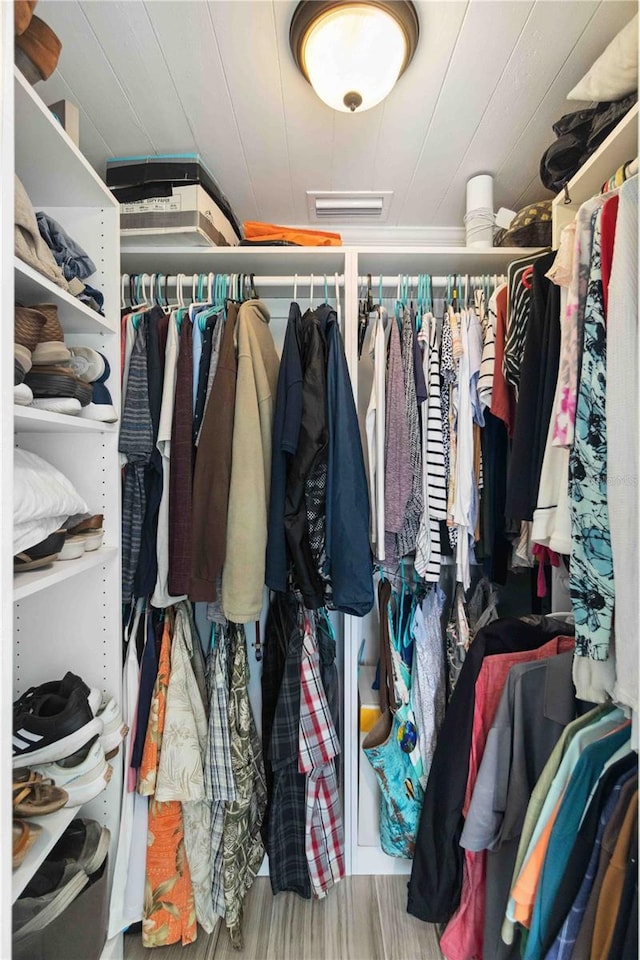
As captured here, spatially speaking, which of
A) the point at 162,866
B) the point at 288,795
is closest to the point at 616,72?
the point at 288,795

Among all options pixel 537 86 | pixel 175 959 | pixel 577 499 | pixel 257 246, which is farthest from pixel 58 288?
pixel 175 959

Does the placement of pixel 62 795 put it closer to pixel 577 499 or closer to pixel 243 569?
pixel 243 569

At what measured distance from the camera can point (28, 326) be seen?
0.78m

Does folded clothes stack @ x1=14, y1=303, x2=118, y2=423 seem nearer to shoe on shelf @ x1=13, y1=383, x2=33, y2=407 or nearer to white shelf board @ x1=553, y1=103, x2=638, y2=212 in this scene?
shoe on shelf @ x1=13, y1=383, x2=33, y2=407

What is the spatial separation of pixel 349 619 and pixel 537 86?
1.54 meters

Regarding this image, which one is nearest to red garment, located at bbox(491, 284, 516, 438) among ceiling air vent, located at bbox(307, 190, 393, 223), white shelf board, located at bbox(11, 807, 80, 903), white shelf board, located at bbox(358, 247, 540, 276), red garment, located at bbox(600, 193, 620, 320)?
white shelf board, located at bbox(358, 247, 540, 276)

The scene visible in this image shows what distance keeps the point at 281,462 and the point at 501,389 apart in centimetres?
59

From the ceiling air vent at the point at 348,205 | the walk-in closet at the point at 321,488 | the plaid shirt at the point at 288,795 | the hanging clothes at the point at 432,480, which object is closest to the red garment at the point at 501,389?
the walk-in closet at the point at 321,488

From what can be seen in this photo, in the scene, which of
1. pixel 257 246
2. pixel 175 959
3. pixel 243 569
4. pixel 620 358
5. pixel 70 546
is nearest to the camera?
pixel 620 358

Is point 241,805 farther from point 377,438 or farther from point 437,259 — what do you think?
point 437,259

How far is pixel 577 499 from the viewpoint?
712 millimetres

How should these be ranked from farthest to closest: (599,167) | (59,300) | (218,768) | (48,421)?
(218,768)
(599,167)
(59,300)
(48,421)

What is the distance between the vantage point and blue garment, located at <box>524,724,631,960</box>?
795 mm

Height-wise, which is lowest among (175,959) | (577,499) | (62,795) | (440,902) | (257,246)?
(175,959)
